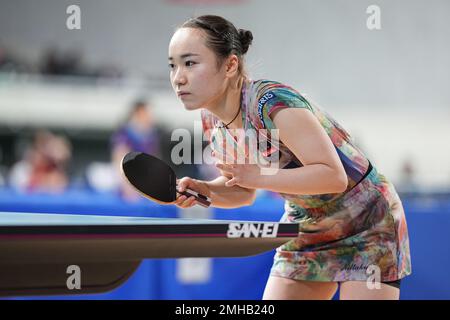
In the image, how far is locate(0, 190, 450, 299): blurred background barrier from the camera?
11.6ft

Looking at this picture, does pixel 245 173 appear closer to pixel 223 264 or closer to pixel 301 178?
pixel 301 178

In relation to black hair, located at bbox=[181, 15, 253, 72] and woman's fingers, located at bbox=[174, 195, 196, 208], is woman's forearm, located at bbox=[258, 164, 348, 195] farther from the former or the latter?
black hair, located at bbox=[181, 15, 253, 72]

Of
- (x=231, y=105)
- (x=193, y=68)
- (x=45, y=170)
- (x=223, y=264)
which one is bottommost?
(x=223, y=264)

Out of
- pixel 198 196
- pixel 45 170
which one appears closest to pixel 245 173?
pixel 198 196

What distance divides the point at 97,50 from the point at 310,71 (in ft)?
10.2

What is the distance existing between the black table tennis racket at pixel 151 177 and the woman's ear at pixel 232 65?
0.35 meters

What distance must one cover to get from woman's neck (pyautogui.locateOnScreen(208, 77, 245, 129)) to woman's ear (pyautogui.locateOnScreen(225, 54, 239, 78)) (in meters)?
0.04

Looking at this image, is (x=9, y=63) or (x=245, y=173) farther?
(x=9, y=63)

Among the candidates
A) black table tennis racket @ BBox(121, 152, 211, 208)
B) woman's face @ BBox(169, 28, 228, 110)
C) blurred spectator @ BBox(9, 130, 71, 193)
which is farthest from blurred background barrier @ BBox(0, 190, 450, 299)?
blurred spectator @ BBox(9, 130, 71, 193)

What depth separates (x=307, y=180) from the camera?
1.96 metres

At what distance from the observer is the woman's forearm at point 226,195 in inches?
94.8

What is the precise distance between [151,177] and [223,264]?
1.51 meters

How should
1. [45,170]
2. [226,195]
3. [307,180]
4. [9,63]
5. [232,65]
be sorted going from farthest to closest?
[9,63], [45,170], [226,195], [232,65], [307,180]
